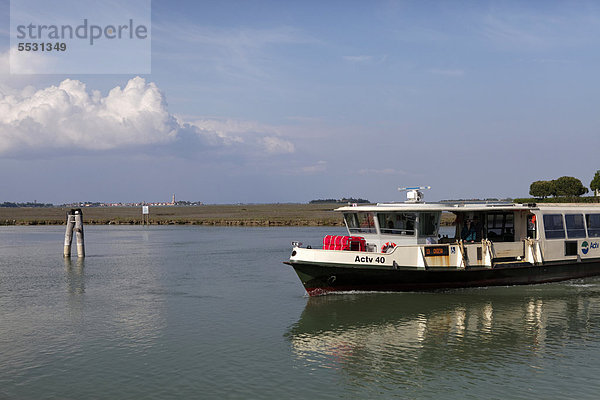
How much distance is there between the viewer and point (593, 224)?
31.1 meters

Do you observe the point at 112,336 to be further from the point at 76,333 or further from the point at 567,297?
the point at 567,297

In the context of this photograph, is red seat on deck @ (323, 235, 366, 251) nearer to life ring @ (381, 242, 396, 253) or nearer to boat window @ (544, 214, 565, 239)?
life ring @ (381, 242, 396, 253)

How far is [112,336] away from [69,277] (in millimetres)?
16687

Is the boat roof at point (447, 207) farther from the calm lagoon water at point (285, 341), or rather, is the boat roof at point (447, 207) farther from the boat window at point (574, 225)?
the calm lagoon water at point (285, 341)

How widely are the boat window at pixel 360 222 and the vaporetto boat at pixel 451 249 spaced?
5cm

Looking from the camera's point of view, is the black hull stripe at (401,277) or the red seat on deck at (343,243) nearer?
the black hull stripe at (401,277)

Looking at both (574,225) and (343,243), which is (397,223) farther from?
(574,225)

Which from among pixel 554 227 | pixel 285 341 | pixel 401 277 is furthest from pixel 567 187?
pixel 285 341

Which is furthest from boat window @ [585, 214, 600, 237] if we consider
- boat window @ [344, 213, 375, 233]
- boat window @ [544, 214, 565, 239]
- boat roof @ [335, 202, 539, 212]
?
boat window @ [344, 213, 375, 233]

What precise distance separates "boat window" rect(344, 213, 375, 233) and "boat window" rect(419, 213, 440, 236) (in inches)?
91.1

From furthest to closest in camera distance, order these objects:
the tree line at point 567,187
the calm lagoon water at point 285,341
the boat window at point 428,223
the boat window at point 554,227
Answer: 1. the tree line at point 567,187
2. the boat window at point 554,227
3. the boat window at point 428,223
4. the calm lagoon water at point 285,341

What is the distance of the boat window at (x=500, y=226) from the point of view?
29516 millimetres

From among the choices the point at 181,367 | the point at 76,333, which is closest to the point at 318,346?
the point at 181,367

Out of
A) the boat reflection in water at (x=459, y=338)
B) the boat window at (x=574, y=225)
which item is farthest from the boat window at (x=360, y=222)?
the boat window at (x=574, y=225)
